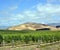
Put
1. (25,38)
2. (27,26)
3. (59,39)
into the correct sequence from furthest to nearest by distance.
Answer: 1. (27,26)
2. (59,39)
3. (25,38)

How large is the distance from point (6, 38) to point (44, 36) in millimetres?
9042

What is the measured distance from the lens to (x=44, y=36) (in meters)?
51.2

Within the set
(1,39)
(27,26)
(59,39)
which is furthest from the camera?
(27,26)

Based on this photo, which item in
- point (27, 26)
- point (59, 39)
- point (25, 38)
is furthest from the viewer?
point (27, 26)

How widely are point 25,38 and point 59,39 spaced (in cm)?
890

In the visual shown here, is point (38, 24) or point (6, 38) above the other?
point (38, 24)

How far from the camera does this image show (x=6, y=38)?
46469 mm

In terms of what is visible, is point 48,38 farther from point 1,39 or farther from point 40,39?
point 1,39

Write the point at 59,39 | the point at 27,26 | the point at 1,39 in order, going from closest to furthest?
the point at 1,39 → the point at 59,39 → the point at 27,26

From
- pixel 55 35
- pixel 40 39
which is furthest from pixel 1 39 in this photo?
pixel 55 35

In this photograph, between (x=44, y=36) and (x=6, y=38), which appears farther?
(x=44, y=36)

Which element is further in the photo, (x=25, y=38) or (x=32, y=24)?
(x=32, y=24)

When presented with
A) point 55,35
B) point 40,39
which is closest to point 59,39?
point 55,35

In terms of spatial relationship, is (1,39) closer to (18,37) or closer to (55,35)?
(18,37)
